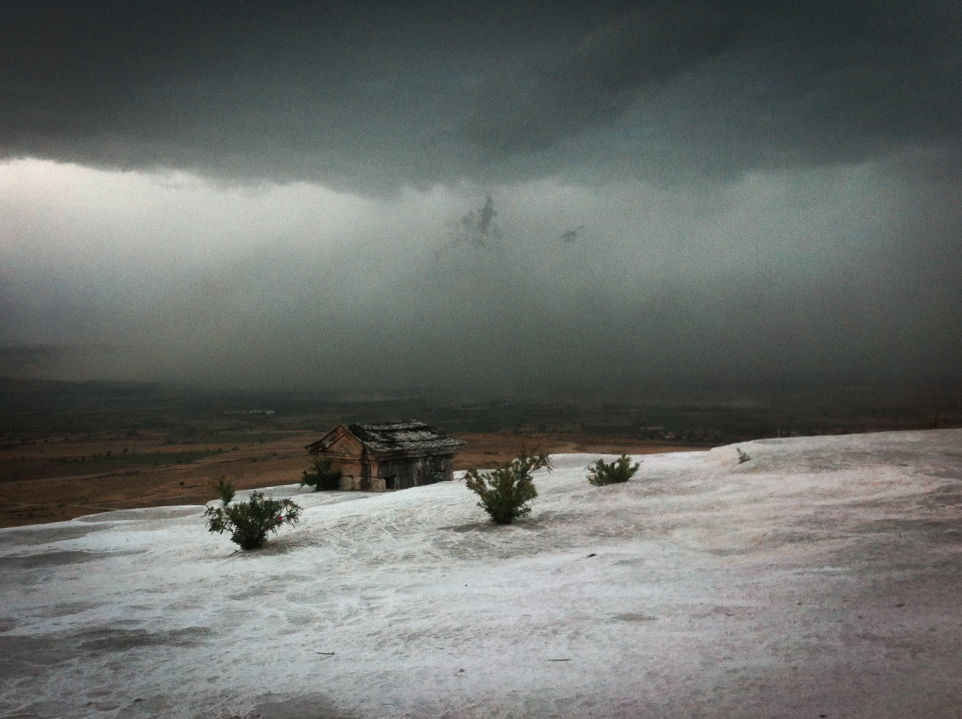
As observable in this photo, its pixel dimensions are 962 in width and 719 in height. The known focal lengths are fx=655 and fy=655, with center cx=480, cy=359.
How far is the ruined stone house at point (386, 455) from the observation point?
1956 centimetres

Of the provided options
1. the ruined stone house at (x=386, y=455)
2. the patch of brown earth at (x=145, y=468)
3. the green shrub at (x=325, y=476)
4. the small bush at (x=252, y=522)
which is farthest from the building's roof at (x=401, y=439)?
the small bush at (x=252, y=522)

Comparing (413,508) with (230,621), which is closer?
(230,621)

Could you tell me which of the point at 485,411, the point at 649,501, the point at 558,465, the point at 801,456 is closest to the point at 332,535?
the point at 649,501

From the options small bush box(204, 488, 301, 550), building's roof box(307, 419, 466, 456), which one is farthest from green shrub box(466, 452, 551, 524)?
building's roof box(307, 419, 466, 456)

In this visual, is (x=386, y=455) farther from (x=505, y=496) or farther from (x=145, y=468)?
(x=145, y=468)

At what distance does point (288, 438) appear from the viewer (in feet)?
182

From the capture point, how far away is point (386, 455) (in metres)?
19.4

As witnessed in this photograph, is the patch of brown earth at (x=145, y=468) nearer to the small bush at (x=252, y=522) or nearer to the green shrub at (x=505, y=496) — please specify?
the green shrub at (x=505, y=496)

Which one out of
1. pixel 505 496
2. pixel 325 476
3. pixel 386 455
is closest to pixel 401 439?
pixel 386 455

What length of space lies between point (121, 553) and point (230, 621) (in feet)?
19.7

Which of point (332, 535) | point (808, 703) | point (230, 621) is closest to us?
point (808, 703)

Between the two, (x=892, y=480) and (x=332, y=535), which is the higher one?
(x=892, y=480)

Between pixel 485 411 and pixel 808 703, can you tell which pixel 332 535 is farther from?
pixel 485 411

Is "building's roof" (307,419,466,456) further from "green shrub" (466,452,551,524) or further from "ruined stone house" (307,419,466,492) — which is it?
"green shrub" (466,452,551,524)
